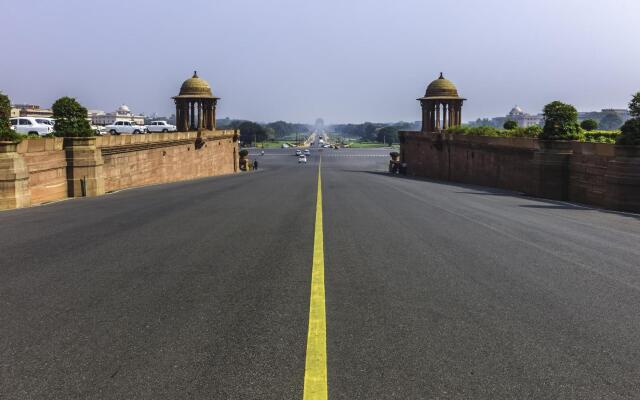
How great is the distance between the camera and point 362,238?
9.14 metres

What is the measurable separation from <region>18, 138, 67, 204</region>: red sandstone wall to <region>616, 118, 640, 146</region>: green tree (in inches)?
777

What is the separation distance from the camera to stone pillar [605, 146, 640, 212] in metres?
16.4

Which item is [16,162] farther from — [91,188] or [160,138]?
[160,138]

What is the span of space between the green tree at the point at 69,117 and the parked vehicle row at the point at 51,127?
5.05 m

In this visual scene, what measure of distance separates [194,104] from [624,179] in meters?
59.9

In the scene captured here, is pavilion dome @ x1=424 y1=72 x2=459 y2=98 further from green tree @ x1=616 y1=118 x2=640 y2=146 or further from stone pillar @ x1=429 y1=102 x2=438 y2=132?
green tree @ x1=616 y1=118 x2=640 y2=146

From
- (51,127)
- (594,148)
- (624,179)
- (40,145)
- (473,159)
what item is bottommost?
(624,179)

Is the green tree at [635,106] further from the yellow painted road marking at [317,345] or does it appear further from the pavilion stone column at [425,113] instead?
the pavilion stone column at [425,113]

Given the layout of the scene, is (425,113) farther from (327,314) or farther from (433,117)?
(327,314)

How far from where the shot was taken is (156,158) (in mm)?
34938

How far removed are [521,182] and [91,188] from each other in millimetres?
22310

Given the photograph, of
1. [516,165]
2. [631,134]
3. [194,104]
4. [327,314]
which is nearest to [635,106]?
[631,134]

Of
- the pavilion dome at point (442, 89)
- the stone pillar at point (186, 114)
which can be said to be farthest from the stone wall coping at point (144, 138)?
the pavilion dome at point (442, 89)

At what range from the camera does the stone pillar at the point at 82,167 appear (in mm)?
20000
